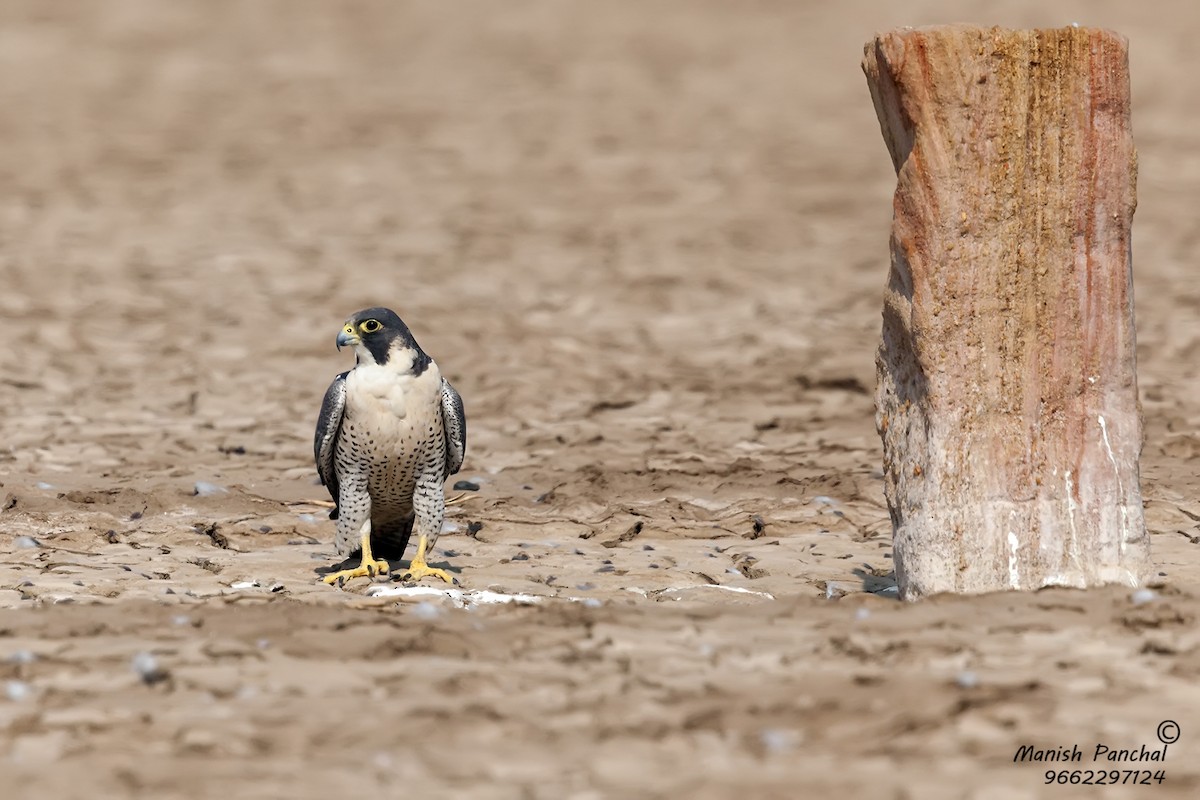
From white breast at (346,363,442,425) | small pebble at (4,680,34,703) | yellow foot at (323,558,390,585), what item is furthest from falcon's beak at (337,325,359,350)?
small pebble at (4,680,34,703)

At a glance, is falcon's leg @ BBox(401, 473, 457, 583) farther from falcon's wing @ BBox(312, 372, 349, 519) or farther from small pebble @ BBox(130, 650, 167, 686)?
small pebble @ BBox(130, 650, 167, 686)

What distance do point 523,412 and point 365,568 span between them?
3.42 metres

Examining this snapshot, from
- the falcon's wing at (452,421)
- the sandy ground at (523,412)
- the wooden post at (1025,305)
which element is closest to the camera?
the sandy ground at (523,412)

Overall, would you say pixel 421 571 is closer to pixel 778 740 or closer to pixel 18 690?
pixel 18 690

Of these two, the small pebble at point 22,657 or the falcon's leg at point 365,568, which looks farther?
the falcon's leg at point 365,568

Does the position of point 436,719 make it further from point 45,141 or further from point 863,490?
point 45,141

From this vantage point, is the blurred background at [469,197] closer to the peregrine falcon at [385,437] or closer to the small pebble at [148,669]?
the peregrine falcon at [385,437]

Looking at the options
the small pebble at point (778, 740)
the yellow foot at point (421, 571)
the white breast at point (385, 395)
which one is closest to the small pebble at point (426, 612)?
the yellow foot at point (421, 571)

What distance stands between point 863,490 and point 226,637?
3.81 meters

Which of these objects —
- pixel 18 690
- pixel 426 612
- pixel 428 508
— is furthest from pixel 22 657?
pixel 428 508

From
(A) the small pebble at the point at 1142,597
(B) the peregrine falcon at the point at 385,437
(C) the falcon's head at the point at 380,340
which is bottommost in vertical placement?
(A) the small pebble at the point at 1142,597

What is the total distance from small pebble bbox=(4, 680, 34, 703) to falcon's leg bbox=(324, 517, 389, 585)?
1743mm

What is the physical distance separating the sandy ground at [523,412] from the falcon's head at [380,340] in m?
0.84

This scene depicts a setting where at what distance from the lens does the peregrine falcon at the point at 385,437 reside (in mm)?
6238
